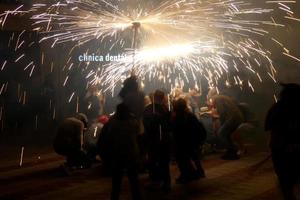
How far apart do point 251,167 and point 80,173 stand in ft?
12.0

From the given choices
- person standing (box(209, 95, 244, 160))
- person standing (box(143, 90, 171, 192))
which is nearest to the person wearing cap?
person standing (box(143, 90, 171, 192))

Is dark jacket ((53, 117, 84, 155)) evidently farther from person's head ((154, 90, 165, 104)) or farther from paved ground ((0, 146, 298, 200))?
person's head ((154, 90, 165, 104))

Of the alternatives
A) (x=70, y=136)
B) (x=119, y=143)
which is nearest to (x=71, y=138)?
(x=70, y=136)

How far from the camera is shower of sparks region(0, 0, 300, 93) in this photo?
38.9 feet

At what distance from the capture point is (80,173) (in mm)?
10234

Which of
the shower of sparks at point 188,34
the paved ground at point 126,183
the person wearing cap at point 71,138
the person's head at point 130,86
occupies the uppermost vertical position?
the shower of sparks at point 188,34

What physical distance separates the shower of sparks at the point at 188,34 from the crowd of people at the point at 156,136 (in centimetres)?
132

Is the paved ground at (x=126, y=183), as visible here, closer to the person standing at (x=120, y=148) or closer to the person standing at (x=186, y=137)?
the person standing at (x=186, y=137)

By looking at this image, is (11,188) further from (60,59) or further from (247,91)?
(60,59)

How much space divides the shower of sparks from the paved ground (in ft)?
8.78

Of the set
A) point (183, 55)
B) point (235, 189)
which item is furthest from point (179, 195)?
point (183, 55)

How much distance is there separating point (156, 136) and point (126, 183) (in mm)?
1199

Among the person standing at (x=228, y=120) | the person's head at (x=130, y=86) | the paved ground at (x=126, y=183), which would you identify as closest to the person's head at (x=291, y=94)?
the paved ground at (x=126, y=183)

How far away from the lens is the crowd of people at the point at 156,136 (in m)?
7.10
